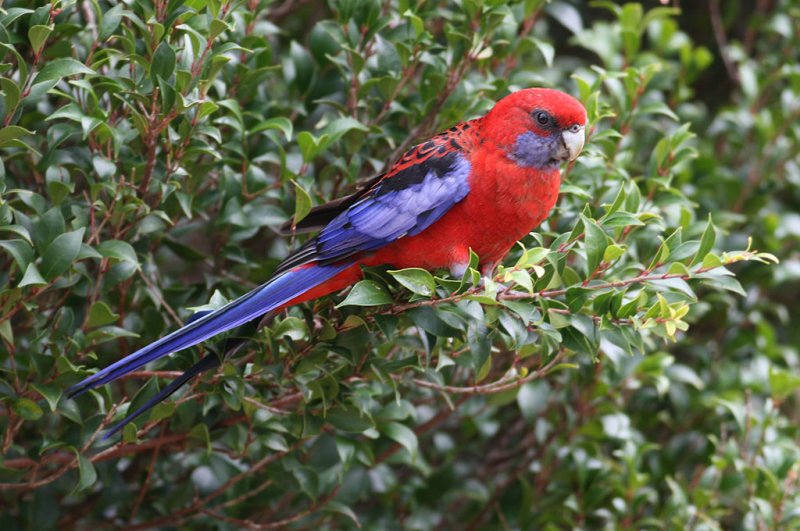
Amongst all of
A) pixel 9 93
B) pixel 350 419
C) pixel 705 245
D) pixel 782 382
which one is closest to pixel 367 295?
pixel 350 419

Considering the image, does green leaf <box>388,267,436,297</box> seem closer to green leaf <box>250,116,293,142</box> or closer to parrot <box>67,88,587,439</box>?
parrot <box>67,88,587,439</box>

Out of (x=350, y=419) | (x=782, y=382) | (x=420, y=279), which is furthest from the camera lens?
(x=782, y=382)

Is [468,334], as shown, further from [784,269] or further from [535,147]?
[784,269]

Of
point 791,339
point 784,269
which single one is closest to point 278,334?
point 784,269

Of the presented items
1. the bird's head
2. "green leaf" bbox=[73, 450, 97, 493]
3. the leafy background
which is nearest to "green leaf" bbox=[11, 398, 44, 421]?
the leafy background

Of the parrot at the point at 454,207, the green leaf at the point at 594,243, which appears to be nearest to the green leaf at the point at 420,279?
the parrot at the point at 454,207

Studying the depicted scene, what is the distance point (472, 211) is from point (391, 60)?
62 centimetres

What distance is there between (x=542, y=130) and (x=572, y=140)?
8 centimetres

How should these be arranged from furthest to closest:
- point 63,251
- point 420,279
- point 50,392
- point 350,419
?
point 350,419, point 50,392, point 63,251, point 420,279

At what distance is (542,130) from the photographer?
2.14m

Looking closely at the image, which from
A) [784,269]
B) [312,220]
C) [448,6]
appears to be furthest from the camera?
[784,269]

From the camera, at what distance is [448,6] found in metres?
3.04

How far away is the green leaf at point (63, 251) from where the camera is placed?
6.39ft

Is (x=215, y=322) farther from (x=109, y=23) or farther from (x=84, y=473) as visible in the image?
(x=109, y=23)
